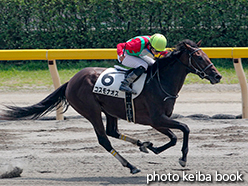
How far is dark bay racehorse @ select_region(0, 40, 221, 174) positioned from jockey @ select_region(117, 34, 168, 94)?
0.41ft

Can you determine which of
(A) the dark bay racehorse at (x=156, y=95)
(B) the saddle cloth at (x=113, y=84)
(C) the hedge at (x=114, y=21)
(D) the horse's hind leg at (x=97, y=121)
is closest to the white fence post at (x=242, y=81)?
(A) the dark bay racehorse at (x=156, y=95)

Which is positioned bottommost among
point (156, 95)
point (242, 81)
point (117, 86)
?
point (242, 81)

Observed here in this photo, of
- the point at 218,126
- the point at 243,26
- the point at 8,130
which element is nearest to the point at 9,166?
the point at 8,130

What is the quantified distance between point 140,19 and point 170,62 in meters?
6.71

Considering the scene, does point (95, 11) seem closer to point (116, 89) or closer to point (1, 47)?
point (1, 47)

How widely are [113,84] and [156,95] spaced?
0.55 m

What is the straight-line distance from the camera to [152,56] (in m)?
5.68

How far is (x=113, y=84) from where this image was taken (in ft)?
18.2

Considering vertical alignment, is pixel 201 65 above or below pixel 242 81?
above

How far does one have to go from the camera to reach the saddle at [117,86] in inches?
215

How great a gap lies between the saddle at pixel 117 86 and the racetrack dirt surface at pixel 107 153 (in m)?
0.72

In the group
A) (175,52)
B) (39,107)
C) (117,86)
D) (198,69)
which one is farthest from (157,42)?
(39,107)

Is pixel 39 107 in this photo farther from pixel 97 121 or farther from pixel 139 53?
pixel 139 53

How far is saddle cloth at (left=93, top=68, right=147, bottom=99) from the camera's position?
547 cm
